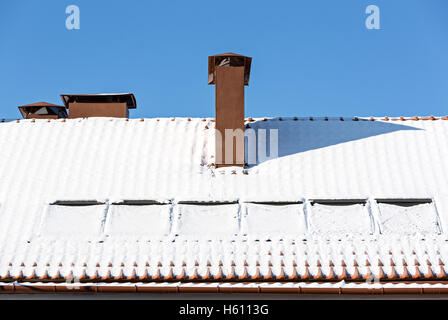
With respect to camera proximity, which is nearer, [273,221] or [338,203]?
[273,221]

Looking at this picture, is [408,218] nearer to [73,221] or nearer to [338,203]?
[338,203]

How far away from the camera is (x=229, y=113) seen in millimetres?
10141

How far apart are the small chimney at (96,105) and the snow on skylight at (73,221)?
22.3 ft

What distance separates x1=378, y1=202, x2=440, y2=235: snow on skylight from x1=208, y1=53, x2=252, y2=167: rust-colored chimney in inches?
113

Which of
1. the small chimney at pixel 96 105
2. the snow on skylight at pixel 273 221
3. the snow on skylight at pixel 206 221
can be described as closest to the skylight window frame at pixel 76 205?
the snow on skylight at pixel 206 221

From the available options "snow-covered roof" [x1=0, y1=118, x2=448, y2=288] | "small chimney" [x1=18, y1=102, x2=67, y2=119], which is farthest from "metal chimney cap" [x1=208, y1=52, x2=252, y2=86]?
"small chimney" [x1=18, y1=102, x2=67, y2=119]

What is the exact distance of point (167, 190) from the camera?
29.7 feet

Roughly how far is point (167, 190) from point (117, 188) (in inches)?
36.6

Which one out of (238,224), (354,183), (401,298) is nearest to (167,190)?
(238,224)

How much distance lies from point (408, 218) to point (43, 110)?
12.2 metres

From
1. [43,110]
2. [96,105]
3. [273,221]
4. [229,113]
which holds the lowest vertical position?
[273,221]

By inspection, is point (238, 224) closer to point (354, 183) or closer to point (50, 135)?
point (354, 183)

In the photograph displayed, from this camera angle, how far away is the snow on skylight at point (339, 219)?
8203mm

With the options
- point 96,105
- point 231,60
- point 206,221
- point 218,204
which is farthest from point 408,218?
point 96,105
